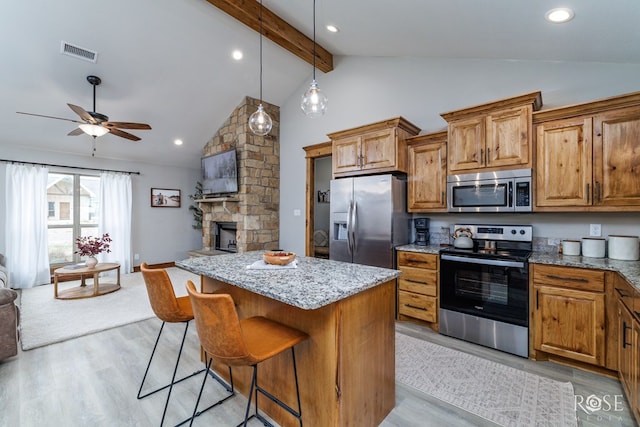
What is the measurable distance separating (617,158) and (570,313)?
1306 millimetres

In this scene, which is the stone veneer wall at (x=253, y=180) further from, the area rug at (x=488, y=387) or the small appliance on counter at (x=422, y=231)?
the area rug at (x=488, y=387)

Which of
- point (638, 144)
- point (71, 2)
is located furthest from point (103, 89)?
point (638, 144)

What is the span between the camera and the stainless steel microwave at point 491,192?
272 cm

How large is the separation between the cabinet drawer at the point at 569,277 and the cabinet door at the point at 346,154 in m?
2.18

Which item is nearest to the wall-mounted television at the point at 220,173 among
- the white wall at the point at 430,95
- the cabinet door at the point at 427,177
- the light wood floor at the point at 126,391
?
the white wall at the point at 430,95

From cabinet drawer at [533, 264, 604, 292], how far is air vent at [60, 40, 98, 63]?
5456 mm

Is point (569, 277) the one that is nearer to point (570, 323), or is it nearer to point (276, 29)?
point (570, 323)

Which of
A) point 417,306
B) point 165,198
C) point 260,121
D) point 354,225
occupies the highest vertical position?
point 260,121

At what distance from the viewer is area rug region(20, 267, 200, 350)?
10.1ft

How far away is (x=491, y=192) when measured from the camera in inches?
115

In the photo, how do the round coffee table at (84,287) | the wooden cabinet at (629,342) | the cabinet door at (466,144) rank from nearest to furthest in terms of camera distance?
1. the wooden cabinet at (629,342)
2. the cabinet door at (466,144)
3. the round coffee table at (84,287)

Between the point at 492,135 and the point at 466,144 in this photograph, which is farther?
the point at 466,144

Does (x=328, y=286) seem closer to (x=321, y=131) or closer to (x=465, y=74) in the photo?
(x=465, y=74)

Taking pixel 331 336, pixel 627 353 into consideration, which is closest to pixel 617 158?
pixel 627 353
